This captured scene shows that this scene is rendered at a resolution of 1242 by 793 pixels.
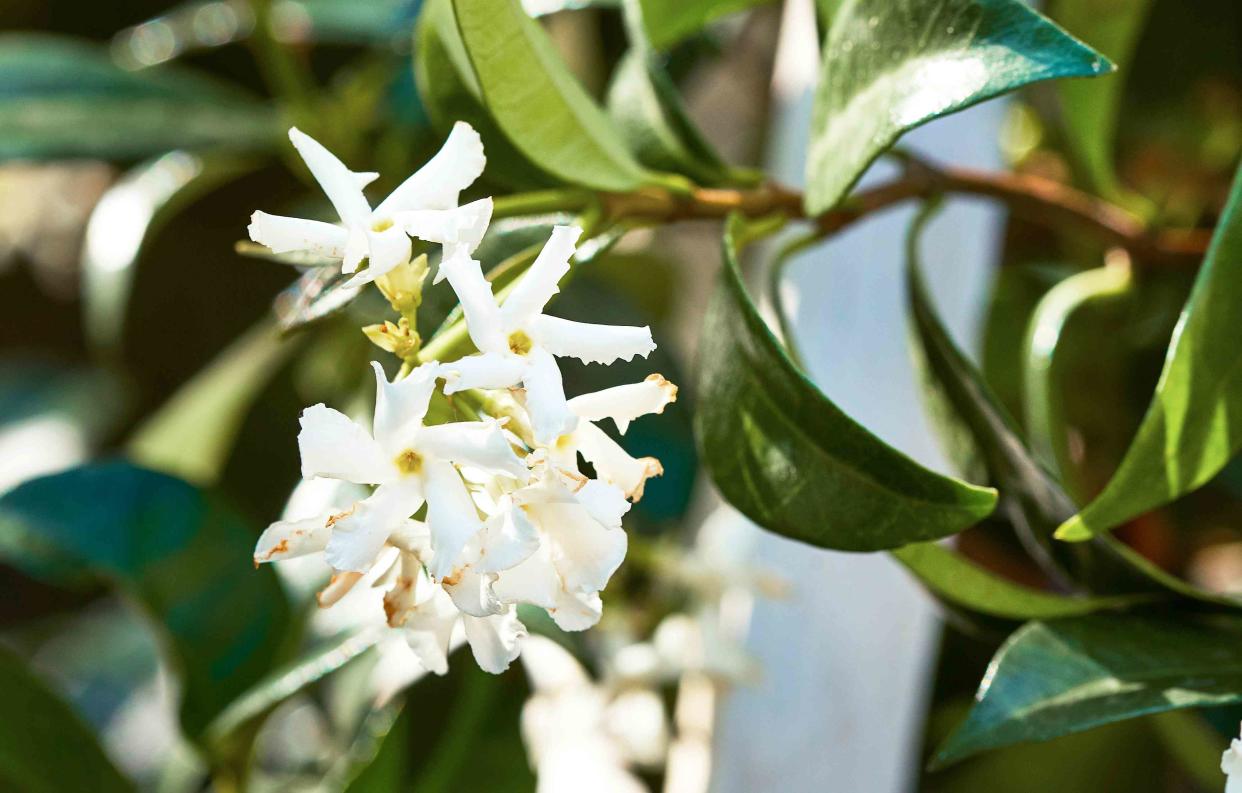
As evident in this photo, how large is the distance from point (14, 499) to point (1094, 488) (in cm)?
75

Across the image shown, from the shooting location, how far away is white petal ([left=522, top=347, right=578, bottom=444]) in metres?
0.32

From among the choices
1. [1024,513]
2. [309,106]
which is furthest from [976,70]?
[309,106]

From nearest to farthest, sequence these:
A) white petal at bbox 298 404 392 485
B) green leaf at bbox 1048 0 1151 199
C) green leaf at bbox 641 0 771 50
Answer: white petal at bbox 298 404 392 485 < green leaf at bbox 641 0 771 50 < green leaf at bbox 1048 0 1151 199

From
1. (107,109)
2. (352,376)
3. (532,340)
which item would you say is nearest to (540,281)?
(532,340)

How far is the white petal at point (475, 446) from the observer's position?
12.5 inches

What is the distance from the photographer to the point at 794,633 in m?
0.69

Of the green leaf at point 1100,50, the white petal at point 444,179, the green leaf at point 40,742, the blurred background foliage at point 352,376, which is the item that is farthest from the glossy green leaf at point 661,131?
the green leaf at point 40,742

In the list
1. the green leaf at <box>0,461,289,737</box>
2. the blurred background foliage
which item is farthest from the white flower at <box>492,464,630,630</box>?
the green leaf at <box>0,461,289,737</box>

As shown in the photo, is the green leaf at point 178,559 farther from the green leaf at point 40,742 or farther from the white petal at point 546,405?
the white petal at point 546,405

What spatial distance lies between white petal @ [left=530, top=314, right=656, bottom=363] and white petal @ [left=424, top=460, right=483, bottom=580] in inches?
1.8

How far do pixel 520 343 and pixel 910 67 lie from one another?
157 millimetres

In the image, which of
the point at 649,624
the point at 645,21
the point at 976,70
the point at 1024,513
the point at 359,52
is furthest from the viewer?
the point at 359,52

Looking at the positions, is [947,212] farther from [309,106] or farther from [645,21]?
[309,106]

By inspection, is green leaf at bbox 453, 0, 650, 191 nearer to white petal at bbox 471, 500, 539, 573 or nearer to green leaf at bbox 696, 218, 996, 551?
green leaf at bbox 696, 218, 996, 551
